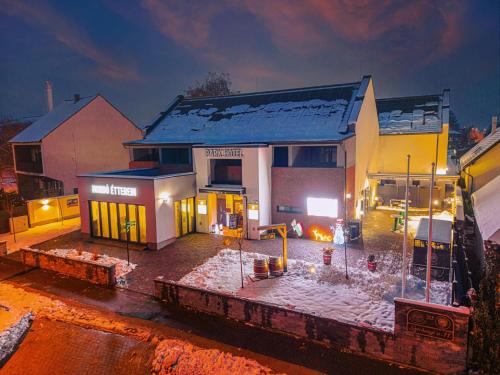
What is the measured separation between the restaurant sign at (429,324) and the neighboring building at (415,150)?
20.8m

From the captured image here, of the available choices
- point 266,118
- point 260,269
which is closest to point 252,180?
point 266,118

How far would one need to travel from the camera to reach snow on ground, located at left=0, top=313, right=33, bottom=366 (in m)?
9.86

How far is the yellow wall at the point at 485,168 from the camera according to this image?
76.2ft

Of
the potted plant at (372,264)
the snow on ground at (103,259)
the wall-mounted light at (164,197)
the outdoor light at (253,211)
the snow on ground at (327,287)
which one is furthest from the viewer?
the outdoor light at (253,211)

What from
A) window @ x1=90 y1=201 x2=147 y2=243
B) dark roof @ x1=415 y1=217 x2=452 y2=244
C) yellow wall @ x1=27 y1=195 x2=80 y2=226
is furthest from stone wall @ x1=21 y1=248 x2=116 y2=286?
dark roof @ x1=415 y1=217 x2=452 y2=244

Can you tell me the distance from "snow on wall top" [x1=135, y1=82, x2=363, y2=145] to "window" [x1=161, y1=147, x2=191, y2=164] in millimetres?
704

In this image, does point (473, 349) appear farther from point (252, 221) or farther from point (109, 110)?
point (109, 110)

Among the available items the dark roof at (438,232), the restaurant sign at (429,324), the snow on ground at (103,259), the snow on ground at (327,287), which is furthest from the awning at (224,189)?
the restaurant sign at (429,324)

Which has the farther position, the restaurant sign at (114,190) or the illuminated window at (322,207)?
the illuminated window at (322,207)

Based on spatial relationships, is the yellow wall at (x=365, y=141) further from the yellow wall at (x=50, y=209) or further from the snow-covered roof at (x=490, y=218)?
the yellow wall at (x=50, y=209)

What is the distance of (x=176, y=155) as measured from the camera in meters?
25.7

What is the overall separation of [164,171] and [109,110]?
14872 mm

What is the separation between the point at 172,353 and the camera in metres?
9.40

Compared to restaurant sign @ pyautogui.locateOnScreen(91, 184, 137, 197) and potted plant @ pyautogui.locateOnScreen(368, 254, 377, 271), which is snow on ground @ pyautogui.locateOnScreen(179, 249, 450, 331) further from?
restaurant sign @ pyautogui.locateOnScreen(91, 184, 137, 197)
